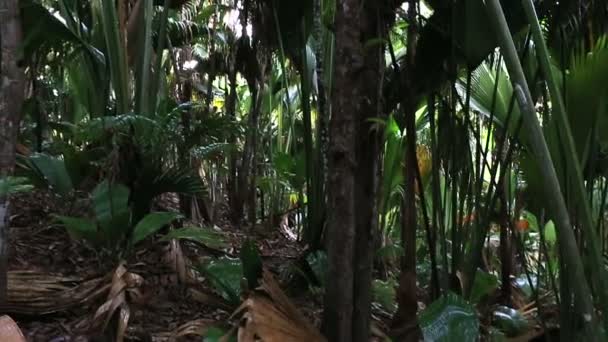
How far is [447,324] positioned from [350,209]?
1.91 feet

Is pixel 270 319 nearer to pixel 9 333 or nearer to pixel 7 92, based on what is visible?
pixel 9 333

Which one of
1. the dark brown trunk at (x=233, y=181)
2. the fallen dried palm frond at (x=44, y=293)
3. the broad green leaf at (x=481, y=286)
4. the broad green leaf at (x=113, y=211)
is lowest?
the fallen dried palm frond at (x=44, y=293)

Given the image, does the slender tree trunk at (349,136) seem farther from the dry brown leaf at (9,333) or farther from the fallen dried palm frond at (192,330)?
the dry brown leaf at (9,333)

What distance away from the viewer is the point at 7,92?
2.58 metres

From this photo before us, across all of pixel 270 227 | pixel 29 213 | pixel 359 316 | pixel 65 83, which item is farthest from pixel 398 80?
pixel 65 83

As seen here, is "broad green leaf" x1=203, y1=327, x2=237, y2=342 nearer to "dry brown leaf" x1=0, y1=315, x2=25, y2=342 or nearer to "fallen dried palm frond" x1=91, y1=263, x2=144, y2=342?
"fallen dried palm frond" x1=91, y1=263, x2=144, y2=342

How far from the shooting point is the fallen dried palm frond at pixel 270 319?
2.23 metres

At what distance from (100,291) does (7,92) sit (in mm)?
1007

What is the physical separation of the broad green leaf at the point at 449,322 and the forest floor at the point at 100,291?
77 centimetres

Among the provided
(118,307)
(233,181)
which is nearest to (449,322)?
(118,307)

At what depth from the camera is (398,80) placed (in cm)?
292

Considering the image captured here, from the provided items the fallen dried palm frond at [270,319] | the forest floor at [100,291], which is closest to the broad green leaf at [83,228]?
the forest floor at [100,291]

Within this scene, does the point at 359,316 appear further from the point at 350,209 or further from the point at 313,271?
the point at 313,271

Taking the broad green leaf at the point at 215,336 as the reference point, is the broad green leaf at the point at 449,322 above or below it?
above
